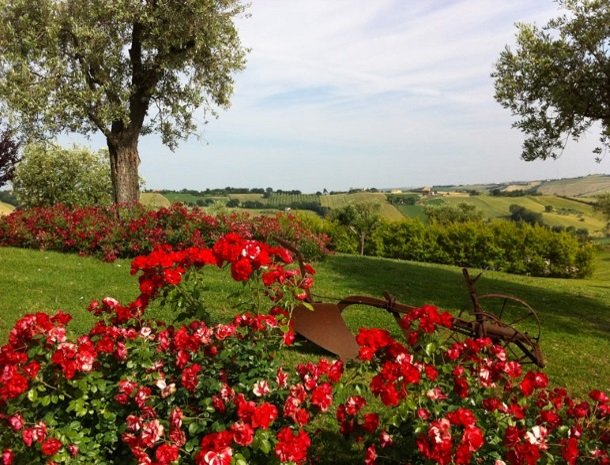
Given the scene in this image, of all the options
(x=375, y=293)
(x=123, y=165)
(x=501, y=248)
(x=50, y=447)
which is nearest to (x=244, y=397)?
(x=50, y=447)

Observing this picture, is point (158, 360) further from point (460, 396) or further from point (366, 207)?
point (366, 207)

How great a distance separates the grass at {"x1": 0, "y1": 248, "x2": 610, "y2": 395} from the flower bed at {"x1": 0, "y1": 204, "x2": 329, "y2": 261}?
56cm

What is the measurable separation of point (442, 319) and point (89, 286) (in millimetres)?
8003

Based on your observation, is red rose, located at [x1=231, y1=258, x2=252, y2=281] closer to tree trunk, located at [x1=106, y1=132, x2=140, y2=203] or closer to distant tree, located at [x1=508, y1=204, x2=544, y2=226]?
tree trunk, located at [x1=106, y1=132, x2=140, y2=203]

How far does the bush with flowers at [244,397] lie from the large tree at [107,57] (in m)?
13.3

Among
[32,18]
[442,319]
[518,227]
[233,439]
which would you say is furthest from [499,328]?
[518,227]

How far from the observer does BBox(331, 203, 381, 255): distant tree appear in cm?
2217

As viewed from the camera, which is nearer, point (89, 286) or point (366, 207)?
point (89, 286)

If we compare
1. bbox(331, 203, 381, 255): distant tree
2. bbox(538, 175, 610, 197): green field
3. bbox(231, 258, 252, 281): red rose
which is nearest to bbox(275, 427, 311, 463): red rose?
bbox(231, 258, 252, 281): red rose

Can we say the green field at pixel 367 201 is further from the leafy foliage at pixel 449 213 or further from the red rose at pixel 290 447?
the red rose at pixel 290 447

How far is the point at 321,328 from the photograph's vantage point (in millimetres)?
5516

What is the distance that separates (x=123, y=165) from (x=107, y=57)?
3.28m

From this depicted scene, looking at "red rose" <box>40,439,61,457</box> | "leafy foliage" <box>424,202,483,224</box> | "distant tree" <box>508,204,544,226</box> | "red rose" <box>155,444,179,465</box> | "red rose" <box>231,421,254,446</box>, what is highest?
"red rose" <box>231,421,254,446</box>

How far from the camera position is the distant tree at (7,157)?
75.8 ft
